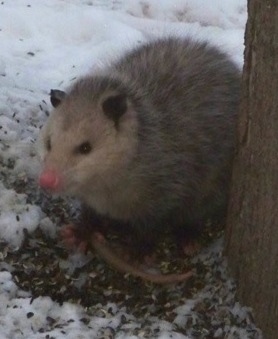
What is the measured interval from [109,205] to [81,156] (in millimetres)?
388

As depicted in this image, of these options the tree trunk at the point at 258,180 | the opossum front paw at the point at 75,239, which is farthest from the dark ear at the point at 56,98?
the tree trunk at the point at 258,180

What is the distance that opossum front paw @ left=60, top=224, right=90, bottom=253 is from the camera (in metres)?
3.93

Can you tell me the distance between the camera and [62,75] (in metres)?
5.17

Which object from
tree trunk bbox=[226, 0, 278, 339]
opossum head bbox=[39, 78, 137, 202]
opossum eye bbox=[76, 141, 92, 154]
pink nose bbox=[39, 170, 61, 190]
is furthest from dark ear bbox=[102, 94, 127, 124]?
tree trunk bbox=[226, 0, 278, 339]

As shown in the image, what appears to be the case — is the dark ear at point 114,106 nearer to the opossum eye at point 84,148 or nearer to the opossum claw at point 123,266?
the opossum eye at point 84,148

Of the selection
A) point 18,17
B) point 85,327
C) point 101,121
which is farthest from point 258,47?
point 18,17

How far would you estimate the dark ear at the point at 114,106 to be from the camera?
364 cm

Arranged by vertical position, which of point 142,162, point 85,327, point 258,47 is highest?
point 258,47

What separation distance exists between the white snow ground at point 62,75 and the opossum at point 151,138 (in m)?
0.27

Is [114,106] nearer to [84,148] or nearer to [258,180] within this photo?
[84,148]

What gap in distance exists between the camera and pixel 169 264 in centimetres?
391

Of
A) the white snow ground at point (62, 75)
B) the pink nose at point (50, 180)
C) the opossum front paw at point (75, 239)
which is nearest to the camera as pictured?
the pink nose at point (50, 180)

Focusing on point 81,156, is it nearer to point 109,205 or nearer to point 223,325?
point 109,205

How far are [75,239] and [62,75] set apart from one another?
1485mm
